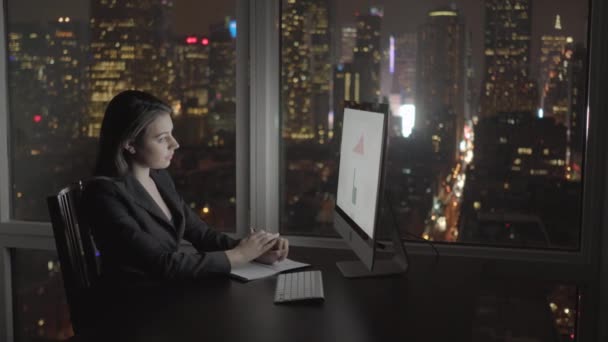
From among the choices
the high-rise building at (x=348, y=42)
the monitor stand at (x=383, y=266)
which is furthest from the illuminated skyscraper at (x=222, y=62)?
the monitor stand at (x=383, y=266)

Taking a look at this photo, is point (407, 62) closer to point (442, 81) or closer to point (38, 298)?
point (442, 81)

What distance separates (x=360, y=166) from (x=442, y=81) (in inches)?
30.6

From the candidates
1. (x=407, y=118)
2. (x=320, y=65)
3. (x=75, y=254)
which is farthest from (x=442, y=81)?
(x=75, y=254)

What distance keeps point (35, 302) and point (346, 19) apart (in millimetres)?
2110

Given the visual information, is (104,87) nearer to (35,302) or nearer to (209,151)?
(209,151)

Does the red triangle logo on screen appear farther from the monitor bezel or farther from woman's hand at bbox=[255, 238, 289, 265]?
woman's hand at bbox=[255, 238, 289, 265]

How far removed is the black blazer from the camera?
198 cm

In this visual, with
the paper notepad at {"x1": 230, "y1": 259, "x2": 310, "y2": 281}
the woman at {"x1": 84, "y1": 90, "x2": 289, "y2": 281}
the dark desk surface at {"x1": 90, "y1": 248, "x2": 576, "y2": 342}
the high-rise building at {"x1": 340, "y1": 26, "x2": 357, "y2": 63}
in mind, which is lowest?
the dark desk surface at {"x1": 90, "y1": 248, "x2": 576, "y2": 342}

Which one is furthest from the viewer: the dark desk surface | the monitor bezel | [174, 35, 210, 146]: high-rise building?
[174, 35, 210, 146]: high-rise building

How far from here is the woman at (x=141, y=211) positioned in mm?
1989

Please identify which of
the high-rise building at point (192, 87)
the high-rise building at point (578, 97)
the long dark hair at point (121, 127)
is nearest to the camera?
the long dark hair at point (121, 127)

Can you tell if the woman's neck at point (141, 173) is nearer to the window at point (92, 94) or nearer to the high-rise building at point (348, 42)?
the window at point (92, 94)

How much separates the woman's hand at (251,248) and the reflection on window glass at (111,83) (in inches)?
30.5

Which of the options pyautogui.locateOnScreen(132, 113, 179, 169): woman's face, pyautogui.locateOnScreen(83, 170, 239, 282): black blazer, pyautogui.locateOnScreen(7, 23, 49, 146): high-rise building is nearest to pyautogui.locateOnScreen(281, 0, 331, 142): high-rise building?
pyautogui.locateOnScreen(132, 113, 179, 169): woman's face
